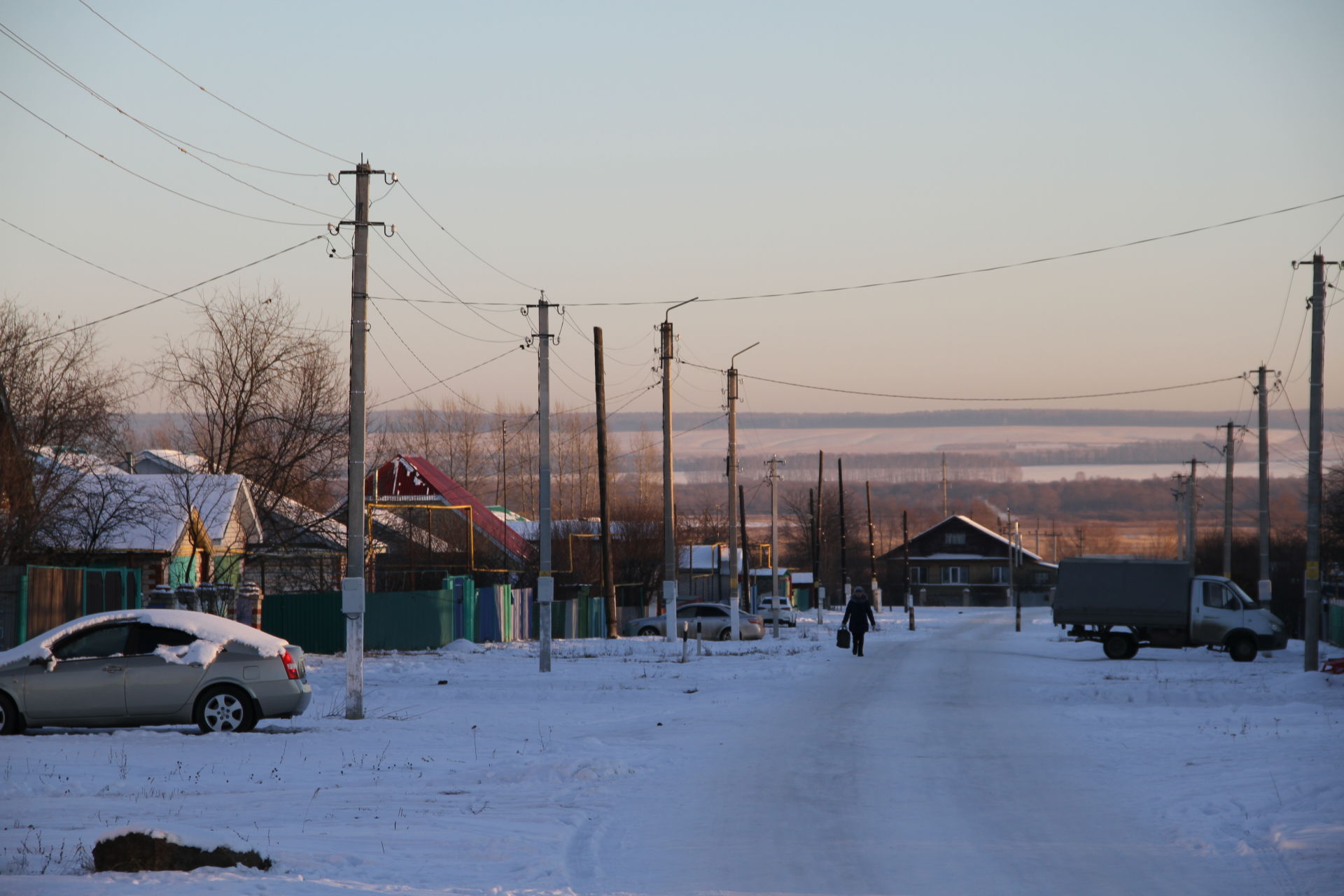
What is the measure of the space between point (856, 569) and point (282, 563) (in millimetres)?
97733

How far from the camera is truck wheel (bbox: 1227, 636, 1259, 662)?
32344 millimetres

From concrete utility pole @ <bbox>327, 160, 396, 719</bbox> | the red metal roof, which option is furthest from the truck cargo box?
the red metal roof

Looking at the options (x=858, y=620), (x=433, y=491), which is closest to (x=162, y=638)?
(x=858, y=620)

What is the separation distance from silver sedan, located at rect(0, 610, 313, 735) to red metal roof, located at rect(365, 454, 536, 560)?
140ft

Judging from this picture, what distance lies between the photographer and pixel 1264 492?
38969mm

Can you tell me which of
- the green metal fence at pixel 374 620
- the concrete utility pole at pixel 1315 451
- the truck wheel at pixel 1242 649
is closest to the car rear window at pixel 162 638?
the green metal fence at pixel 374 620

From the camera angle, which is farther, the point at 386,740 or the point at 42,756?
the point at 386,740

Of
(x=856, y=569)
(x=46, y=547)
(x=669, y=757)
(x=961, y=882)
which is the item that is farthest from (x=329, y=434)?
(x=856, y=569)

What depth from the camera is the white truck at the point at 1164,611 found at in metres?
32.7

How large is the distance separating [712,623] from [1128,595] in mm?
14380

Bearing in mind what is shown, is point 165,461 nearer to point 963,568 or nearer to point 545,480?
point 545,480

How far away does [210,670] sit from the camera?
15.5 m

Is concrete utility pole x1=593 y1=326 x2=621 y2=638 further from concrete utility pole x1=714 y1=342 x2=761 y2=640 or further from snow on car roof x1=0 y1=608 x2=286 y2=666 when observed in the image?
snow on car roof x1=0 y1=608 x2=286 y2=666

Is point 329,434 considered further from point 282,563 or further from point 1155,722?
point 1155,722
